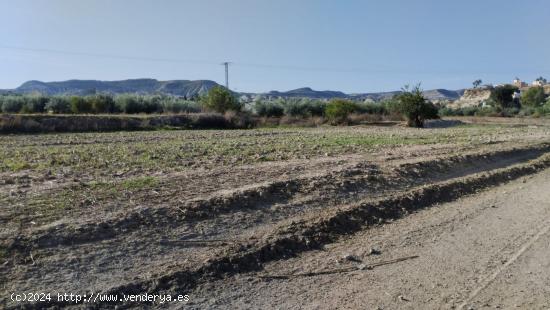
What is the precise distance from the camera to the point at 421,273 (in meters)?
6.42

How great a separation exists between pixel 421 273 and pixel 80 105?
149ft

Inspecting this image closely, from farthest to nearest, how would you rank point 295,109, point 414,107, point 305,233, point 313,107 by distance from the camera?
point 313,107, point 295,109, point 414,107, point 305,233

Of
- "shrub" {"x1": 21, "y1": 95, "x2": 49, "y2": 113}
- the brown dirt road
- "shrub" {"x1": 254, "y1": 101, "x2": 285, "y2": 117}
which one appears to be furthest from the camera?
"shrub" {"x1": 254, "y1": 101, "x2": 285, "y2": 117}

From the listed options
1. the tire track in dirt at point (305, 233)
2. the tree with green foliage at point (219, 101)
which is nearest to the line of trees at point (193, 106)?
the tree with green foliage at point (219, 101)

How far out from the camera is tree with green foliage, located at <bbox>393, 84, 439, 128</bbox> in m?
44.5

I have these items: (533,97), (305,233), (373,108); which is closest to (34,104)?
(373,108)

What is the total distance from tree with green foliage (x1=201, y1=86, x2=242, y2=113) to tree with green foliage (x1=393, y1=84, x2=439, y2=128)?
15803mm

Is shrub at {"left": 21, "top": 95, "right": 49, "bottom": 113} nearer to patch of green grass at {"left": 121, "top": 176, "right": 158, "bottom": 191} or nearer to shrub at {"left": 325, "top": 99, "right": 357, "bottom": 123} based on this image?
shrub at {"left": 325, "top": 99, "right": 357, "bottom": 123}

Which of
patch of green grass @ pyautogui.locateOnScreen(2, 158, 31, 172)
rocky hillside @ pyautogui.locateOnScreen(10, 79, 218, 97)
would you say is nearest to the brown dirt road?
patch of green grass @ pyautogui.locateOnScreen(2, 158, 31, 172)

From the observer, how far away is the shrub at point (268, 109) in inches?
2152

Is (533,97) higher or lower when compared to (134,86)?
lower

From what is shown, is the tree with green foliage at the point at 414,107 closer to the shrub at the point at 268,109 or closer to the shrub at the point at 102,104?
the shrub at the point at 268,109

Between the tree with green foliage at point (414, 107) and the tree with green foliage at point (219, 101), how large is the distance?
15.8 meters

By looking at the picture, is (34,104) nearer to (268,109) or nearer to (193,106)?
(193,106)
